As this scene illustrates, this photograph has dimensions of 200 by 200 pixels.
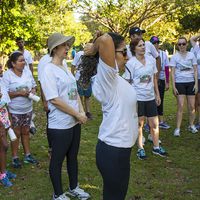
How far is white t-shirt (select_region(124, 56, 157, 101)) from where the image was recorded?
602 centimetres

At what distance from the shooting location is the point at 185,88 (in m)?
7.62

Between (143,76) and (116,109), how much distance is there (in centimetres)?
322

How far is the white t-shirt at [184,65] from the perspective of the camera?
7.52 metres

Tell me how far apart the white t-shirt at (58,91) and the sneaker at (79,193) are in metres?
0.94

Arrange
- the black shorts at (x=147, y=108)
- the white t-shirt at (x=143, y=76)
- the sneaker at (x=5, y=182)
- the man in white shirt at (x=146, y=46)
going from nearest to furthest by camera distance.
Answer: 1. the sneaker at (x=5, y=182)
2. the white t-shirt at (x=143, y=76)
3. the black shorts at (x=147, y=108)
4. the man in white shirt at (x=146, y=46)

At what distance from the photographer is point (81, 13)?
18828 mm

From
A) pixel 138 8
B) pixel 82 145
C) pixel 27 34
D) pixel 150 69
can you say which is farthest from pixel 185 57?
pixel 138 8

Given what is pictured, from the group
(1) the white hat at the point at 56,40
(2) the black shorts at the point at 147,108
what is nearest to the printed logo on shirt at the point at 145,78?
(2) the black shorts at the point at 147,108

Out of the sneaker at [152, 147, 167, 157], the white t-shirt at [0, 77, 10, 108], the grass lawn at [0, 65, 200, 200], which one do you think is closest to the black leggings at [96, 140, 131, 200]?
the grass lawn at [0, 65, 200, 200]

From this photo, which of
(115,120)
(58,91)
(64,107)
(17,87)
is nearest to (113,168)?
(115,120)

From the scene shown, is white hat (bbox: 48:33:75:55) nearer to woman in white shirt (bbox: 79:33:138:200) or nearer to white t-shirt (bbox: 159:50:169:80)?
→ woman in white shirt (bbox: 79:33:138:200)

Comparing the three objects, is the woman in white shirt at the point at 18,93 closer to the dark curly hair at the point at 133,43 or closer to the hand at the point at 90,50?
the dark curly hair at the point at 133,43

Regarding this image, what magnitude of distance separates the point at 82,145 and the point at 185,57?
2754 millimetres

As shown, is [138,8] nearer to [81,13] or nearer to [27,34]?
[81,13]
